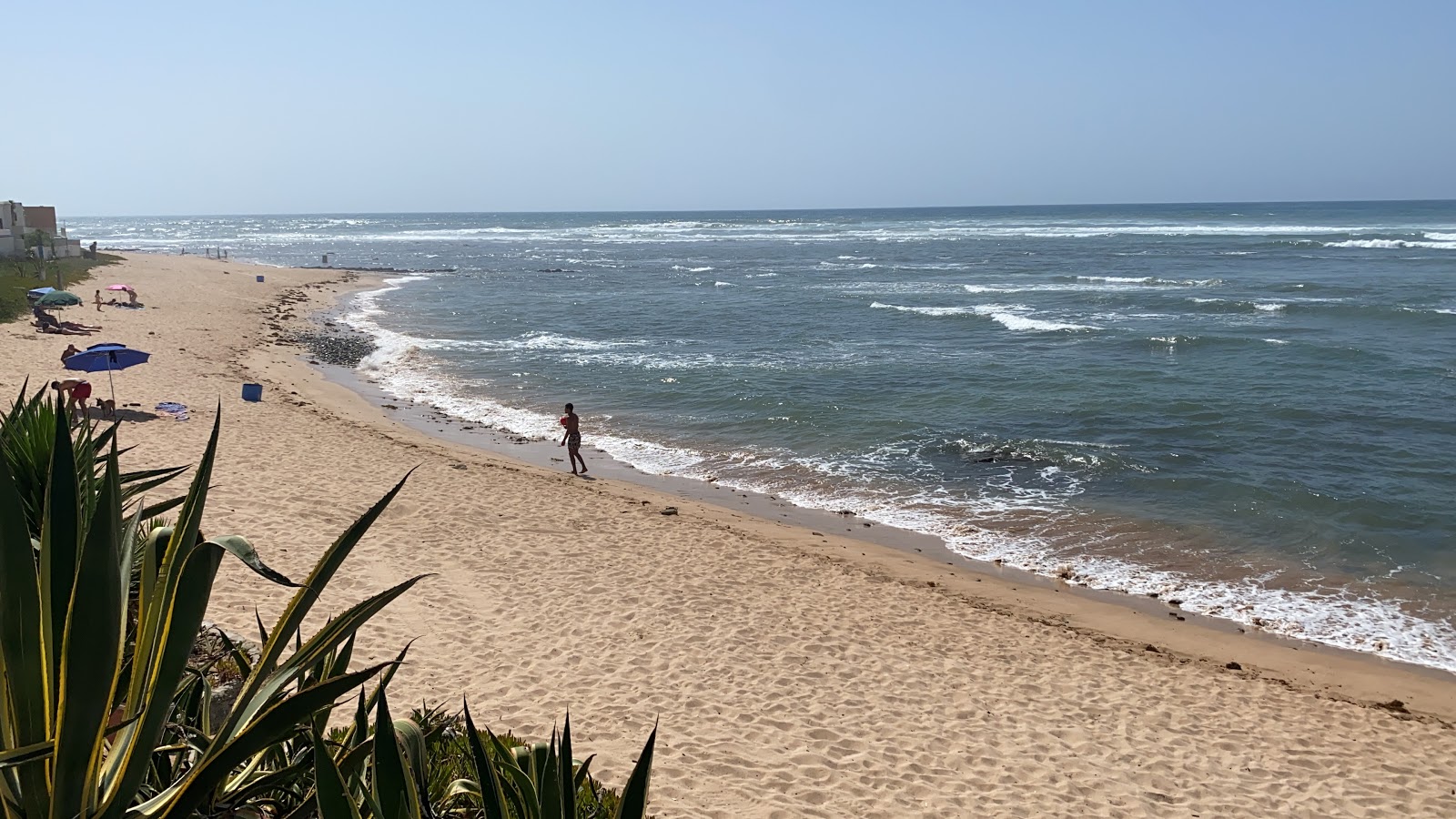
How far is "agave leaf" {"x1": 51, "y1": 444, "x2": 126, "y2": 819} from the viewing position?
80.9 inches

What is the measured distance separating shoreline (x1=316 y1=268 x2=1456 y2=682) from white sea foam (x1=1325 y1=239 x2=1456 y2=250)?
61.0 metres

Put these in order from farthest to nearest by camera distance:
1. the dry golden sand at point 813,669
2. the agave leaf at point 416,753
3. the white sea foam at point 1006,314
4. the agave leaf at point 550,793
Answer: the white sea foam at point 1006,314 → the dry golden sand at point 813,669 → the agave leaf at point 416,753 → the agave leaf at point 550,793

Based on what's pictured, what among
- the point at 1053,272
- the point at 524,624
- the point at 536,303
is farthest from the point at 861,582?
the point at 1053,272

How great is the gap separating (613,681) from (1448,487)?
13.6m

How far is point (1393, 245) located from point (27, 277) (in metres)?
71.6

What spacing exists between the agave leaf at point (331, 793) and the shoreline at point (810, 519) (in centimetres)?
987

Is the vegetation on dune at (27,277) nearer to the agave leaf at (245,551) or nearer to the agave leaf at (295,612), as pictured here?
the agave leaf at (295,612)

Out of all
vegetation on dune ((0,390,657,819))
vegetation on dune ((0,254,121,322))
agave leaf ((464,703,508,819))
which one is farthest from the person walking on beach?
vegetation on dune ((0,254,121,322))

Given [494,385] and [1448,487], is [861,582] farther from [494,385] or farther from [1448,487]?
[494,385]

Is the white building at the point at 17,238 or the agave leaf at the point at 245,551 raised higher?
the white building at the point at 17,238

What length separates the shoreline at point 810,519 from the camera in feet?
33.3

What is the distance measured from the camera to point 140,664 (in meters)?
2.49

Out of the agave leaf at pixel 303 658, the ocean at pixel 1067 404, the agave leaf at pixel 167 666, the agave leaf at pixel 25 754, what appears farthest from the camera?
the ocean at pixel 1067 404

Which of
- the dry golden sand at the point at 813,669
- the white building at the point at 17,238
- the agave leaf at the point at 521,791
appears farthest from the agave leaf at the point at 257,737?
the white building at the point at 17,238
